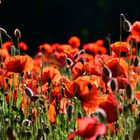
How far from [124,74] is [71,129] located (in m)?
0.38

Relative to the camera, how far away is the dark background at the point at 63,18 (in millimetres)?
14594

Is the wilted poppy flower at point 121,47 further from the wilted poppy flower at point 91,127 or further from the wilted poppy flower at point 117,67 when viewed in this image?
the wilted poppy flower at point 91,127

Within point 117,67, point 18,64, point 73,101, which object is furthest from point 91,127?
point 18,64

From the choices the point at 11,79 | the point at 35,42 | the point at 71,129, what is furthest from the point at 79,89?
the point at 35,42

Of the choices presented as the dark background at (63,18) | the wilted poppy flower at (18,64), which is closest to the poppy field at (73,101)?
the wilted poppy flower at (18,64)

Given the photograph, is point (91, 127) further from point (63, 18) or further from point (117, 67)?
point (63, 18)

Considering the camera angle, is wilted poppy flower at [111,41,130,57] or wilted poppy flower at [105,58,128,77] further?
wilted poppy flower at [111,41,130,57]

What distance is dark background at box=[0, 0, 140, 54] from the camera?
47.9 ft

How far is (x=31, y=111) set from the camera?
8.81 ft

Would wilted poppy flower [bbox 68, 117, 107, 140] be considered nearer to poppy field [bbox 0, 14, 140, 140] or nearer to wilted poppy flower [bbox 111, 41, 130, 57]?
poppy field [bbox 0, 14, 140, 140]

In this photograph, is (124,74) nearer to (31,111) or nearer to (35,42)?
(31,111)

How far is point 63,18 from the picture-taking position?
50.6 feet

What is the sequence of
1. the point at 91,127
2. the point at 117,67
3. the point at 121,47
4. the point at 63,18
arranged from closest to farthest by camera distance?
the point at 91,127 < the point at 117,67 < the point at 121,47 < the point at 63,18

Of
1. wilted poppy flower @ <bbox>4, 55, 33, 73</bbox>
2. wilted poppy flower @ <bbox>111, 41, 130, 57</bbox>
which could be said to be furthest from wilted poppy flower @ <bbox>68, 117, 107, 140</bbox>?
wilted poppy flower @ <bbox>111, 41, 130, 57</bbox>
